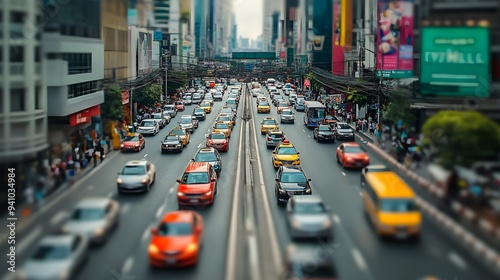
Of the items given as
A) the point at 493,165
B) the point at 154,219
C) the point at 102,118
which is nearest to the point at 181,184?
the point at 154,219

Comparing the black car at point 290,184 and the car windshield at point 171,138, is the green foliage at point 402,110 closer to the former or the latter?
the black car at point 290,184

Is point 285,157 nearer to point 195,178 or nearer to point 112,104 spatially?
point 195,178

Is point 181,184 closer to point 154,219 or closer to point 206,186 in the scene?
point 206,186

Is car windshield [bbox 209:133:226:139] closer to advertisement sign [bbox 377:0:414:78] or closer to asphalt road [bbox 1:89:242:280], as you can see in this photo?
asphalt road [bbox 1:89:242:280]

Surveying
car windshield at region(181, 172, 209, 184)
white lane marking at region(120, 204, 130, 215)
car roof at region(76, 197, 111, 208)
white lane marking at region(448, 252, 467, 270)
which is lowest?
car windshield at region(181, 172, 209, 184)

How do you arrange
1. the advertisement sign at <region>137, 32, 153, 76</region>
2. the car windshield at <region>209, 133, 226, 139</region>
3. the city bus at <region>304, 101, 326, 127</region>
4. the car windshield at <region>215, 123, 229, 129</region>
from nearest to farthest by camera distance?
the advertisement sign at <region>137, 32, 153, 76</region> < the car windshield at <region>209, 133, 226, 139</region> < the car windshield at <region>215, 123, 229, 129</region> < the city bus at <region>304, 101, 326, 127</region>

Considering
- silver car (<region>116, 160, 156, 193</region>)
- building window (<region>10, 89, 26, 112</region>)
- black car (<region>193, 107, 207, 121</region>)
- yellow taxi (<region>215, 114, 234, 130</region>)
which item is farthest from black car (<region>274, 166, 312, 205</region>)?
black car (<region>193, 107, 207, 121</region>)

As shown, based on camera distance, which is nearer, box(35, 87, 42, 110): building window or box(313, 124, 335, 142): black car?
box(35, 87, 42, 110): building window
